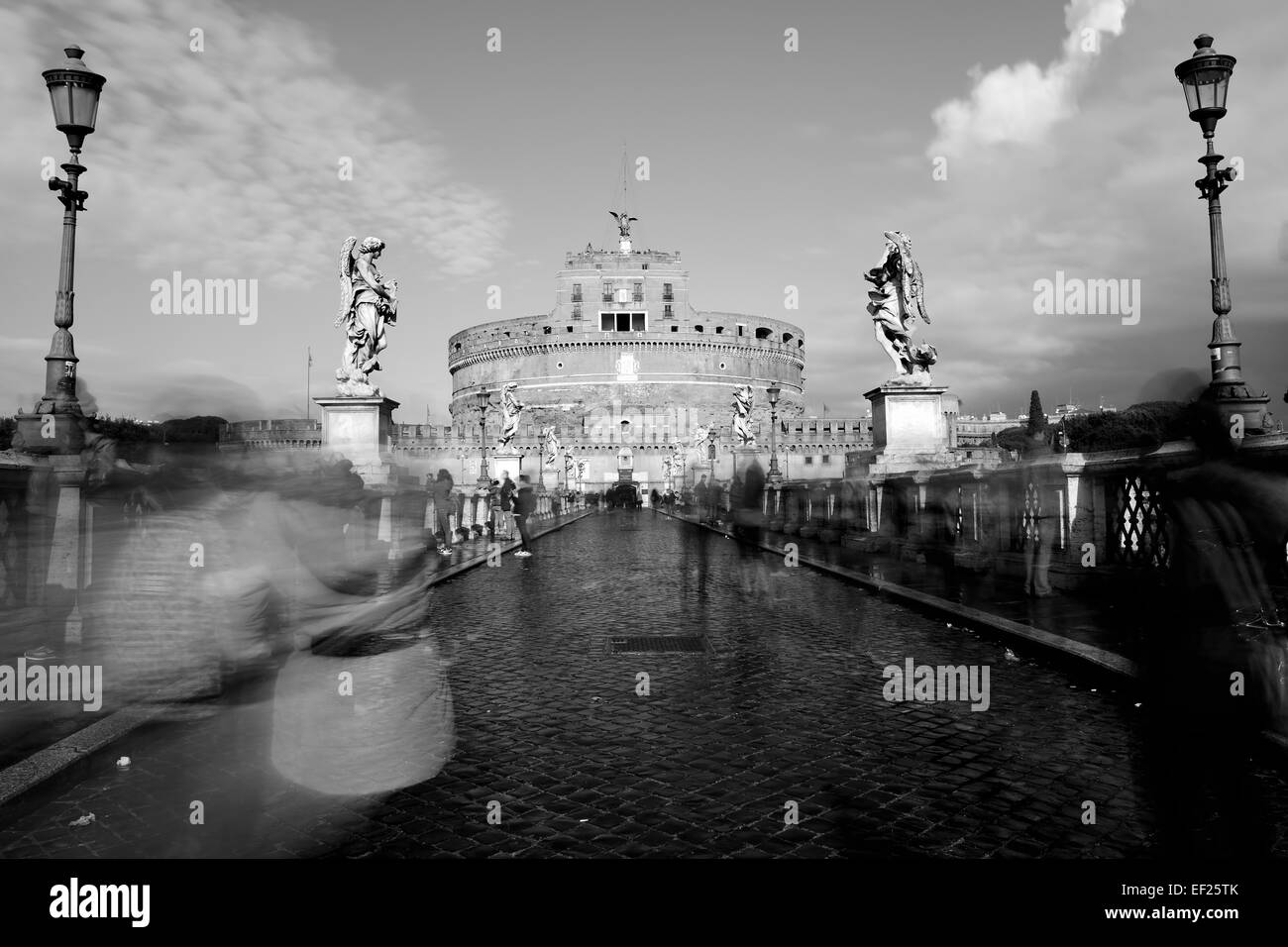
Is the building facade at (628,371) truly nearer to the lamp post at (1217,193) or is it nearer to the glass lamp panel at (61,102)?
the lamp post at (1217,193)

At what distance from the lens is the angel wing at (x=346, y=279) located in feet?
45.9

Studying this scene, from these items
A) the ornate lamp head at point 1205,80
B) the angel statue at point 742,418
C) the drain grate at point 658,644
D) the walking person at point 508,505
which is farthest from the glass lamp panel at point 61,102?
the angel statue at point 742,418

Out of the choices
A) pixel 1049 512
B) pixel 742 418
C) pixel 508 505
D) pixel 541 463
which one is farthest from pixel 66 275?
pixel 541 463

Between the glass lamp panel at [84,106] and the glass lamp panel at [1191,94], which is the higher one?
the glass lamp panel at [1191,94]

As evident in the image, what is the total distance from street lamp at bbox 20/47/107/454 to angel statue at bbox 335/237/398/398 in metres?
6.70

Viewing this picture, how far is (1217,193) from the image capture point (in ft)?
36.7

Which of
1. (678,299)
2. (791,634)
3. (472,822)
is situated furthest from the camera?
(678,299)

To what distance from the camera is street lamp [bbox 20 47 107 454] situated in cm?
667

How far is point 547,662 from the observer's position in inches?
263

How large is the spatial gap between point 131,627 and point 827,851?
401cm

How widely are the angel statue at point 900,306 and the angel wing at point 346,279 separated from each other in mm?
8414

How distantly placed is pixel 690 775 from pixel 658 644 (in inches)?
139
